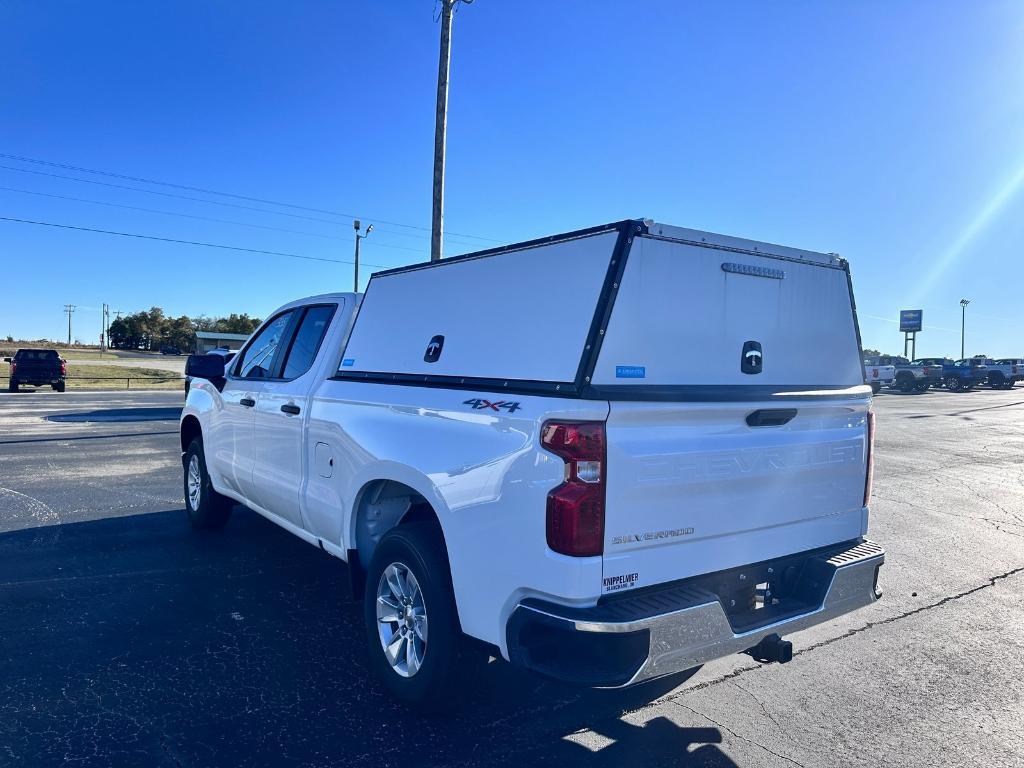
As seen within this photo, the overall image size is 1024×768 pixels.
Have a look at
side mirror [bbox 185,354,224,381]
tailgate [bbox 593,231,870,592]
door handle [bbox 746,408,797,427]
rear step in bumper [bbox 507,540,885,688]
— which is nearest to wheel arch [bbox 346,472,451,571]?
rear step in bumper [bbox 507,540,885,688]

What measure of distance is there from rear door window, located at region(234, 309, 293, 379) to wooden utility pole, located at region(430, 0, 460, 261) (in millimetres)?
9216

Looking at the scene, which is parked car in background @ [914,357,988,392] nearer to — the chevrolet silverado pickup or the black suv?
the chevrolet silverado pickup

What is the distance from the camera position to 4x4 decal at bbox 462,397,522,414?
115 inches

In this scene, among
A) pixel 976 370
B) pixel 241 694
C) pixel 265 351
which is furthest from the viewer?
pixel 976 370

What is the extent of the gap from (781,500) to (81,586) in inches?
188

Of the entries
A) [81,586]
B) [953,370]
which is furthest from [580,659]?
[953,370]

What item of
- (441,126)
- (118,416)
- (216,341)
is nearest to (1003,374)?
(441,126)

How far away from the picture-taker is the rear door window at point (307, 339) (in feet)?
16.1

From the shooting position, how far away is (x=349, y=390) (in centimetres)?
421

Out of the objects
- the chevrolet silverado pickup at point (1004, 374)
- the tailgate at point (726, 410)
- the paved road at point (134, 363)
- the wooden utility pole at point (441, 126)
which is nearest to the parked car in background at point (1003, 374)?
the chevrolet silverado pickup at point (1004, 374)

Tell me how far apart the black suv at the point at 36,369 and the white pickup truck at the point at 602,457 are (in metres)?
29.3

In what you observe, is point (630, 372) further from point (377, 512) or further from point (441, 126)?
point (441, 126)

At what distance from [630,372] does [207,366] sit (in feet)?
13.4

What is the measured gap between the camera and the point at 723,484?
10.2 ft
